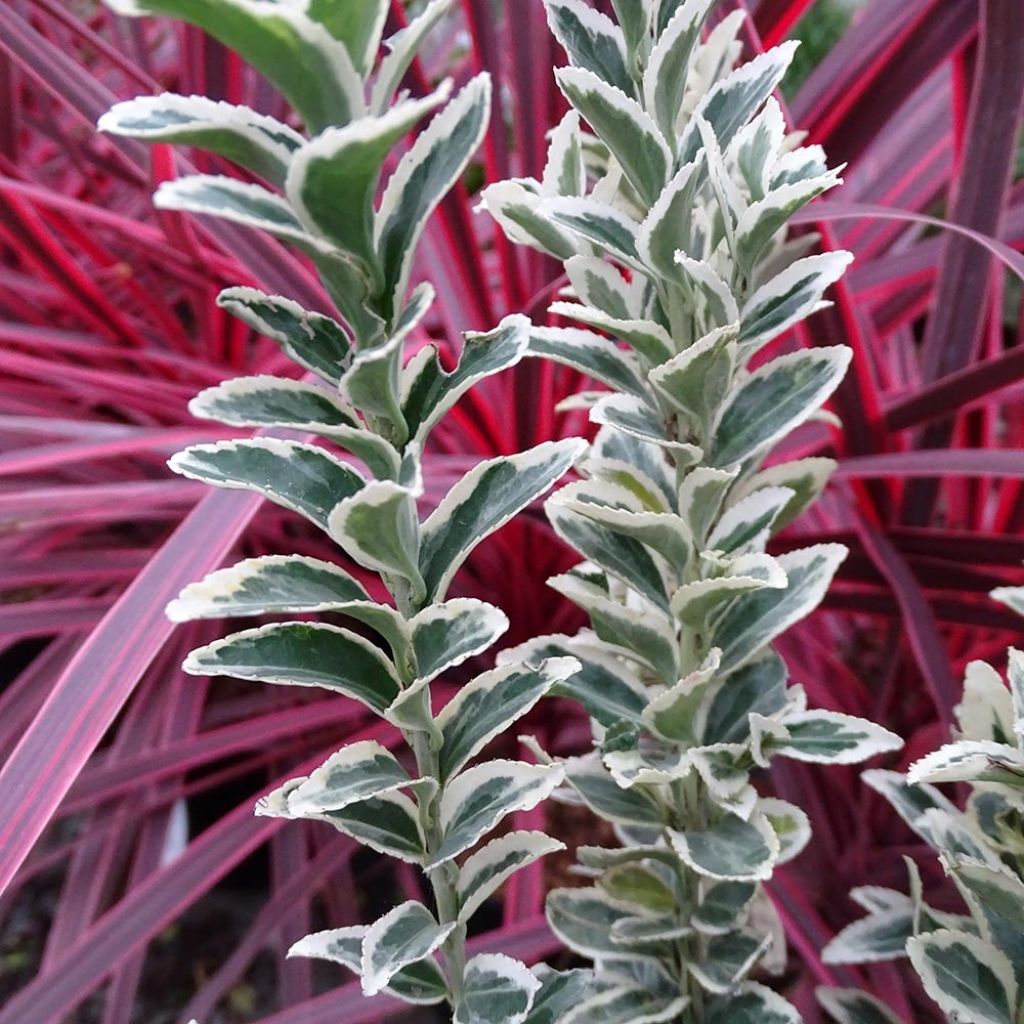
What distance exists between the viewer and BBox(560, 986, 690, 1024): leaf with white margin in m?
0.32

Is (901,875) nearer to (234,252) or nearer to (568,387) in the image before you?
(568,387)

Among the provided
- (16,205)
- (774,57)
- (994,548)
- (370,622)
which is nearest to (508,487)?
(370,622)

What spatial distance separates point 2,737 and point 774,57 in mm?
637

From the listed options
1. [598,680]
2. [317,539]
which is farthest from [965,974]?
[317,539]

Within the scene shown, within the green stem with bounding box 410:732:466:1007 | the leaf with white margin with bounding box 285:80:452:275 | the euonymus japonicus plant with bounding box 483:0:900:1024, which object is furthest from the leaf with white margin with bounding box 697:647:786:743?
the leaf with white margin with bounding box 285:80:452:275

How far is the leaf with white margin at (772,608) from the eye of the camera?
316 mm

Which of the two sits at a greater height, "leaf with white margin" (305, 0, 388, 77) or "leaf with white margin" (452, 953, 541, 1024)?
"leaf with white margin" (305, 0, 388, 77)

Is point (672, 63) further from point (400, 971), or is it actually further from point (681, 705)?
point (400, 971)

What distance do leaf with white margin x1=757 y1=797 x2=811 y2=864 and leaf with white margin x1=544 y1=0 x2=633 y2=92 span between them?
259 millimetres

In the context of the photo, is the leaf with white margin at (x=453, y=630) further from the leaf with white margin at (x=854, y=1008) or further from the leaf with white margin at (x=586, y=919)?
the leaf with white margin at (x=854, y=1008)

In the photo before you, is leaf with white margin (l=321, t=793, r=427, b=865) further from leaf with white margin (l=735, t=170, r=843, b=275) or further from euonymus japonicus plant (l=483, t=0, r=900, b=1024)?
leaf with white margin (l=735, t=170, r=843, b=275)

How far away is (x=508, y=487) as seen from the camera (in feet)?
0.86

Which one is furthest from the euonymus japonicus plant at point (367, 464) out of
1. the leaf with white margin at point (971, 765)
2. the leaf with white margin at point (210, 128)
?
the leaf with white margin at point (971, 765)

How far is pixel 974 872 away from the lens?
30 cm
